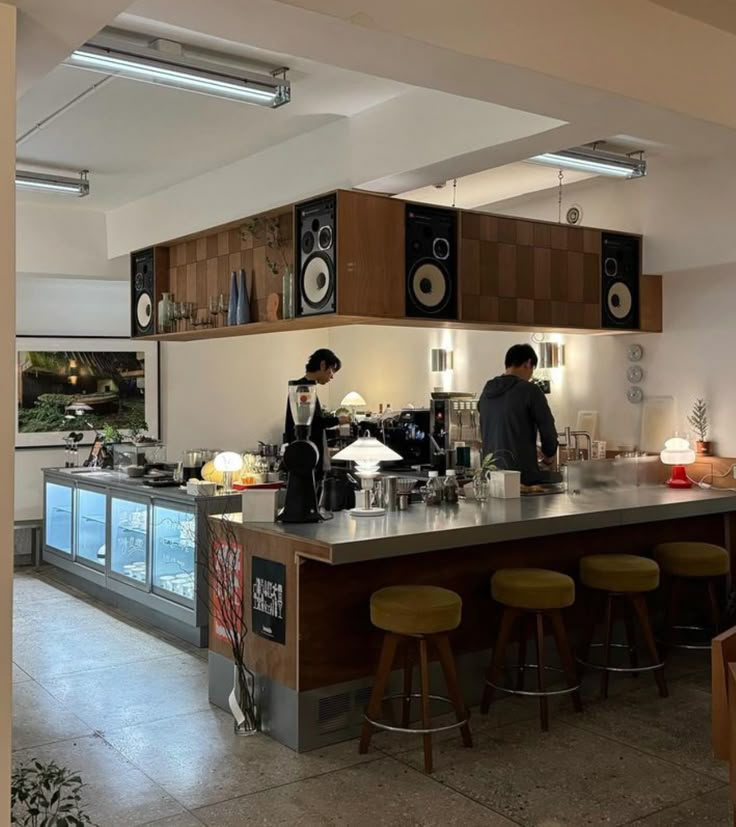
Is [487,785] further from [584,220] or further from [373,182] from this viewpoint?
[584,220]

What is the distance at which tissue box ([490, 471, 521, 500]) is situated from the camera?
5.33 m

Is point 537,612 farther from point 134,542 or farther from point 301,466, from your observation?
point 134,542

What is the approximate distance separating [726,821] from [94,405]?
7506 millimetres

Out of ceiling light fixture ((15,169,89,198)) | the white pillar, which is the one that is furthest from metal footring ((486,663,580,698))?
ceiling light fixture ((15,169,89,198))

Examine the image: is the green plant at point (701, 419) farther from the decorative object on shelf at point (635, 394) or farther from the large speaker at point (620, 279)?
the large speaker at point (620, 279)

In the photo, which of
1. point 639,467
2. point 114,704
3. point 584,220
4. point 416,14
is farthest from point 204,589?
point 584,220

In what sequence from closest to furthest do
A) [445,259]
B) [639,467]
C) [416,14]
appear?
[416,14] → [445,259] → [639,467]

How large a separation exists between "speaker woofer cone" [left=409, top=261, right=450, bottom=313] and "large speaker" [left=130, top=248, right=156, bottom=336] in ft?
8.09

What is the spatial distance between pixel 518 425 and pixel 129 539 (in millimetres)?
3077

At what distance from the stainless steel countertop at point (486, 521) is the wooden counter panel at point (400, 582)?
0.16 m

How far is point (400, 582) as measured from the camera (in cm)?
452

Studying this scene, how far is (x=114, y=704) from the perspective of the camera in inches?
189

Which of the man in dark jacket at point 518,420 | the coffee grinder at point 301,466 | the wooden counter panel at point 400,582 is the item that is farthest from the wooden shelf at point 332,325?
the wooden counter panel at point 400,582

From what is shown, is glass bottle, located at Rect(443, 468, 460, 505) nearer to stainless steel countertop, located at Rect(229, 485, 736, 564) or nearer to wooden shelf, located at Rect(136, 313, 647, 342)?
stainless steel countertop, located at Rect(229, 485, 736, 564)
